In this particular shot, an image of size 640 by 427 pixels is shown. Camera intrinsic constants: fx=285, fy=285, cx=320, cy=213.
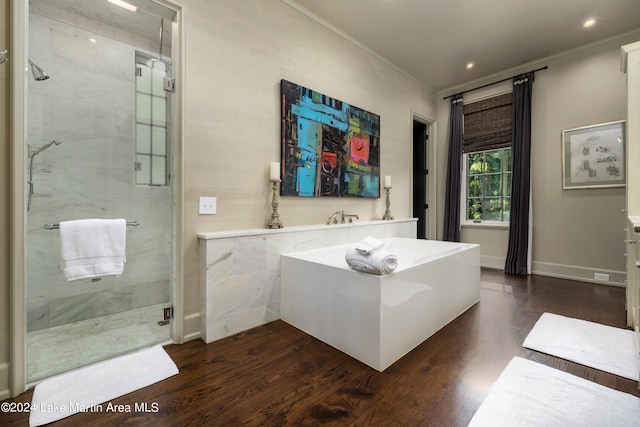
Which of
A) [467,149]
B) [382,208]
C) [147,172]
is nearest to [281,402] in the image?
[147,172]

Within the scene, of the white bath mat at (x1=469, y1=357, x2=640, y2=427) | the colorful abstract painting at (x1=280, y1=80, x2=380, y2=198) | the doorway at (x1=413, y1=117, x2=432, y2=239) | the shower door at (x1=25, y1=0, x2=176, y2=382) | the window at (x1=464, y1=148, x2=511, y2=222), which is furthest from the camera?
the doorway at (x1=413, y1=117, x2=432, y2=239)

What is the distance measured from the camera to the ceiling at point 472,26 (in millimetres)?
2703

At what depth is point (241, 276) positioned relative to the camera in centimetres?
210

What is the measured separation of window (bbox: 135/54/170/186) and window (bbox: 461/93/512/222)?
411 cm

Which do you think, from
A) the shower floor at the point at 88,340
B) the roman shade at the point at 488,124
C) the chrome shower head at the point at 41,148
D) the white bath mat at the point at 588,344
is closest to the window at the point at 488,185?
the roman shade at the point at 488,124

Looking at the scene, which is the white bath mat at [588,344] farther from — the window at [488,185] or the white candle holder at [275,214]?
the window at [488,185]

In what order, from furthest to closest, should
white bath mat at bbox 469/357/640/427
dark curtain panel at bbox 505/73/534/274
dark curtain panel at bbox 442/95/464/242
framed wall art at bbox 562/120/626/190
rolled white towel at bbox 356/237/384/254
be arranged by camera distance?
dark curtain panel at bbox 442/95/464/242 < dark curtain panel at bbox 505/73/534/274 < framed wall art at bbox 562/120/626/190 < rolled white towel at bbox 356/237/384/254 < white bath mat at bbox 469/357/640/427

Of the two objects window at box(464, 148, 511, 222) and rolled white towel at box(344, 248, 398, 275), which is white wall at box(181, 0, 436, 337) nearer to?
rolled white towel at box(344, 248, 398, 275)

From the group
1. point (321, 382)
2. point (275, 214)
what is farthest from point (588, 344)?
point (275, 214)

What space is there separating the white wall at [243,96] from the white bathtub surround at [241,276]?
15 centimetres

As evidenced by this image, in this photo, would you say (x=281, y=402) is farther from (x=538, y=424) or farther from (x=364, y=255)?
(x=538, y=424)

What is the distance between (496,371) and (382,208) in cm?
237

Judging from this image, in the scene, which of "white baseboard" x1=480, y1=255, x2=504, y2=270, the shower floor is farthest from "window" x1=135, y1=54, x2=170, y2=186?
"white baseboard" x1=480, y1=255, x2=504, y2=270

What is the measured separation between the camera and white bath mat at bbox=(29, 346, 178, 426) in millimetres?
1296
